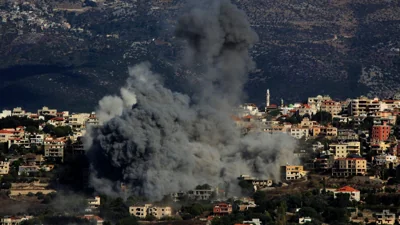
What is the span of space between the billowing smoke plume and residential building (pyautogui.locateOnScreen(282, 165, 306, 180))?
61cm

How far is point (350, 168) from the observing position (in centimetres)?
12788

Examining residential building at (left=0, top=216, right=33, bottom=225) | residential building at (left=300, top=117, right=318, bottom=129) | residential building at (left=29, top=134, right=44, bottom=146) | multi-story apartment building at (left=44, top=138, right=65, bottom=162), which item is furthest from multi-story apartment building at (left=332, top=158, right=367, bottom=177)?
residential building at (left=29, top=134, right=44, bottom=146)

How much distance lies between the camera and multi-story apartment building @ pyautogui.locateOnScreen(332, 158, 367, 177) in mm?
127594

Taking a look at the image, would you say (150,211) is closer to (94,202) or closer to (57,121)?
(94,202)

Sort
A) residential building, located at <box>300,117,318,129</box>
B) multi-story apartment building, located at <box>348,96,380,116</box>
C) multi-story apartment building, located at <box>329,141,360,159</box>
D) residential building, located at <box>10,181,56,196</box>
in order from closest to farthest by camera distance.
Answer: residential building, located at <box>10,181,56,196</box> → multi-story apartment building, located at <box>329,141,360,159</box> → residential building, located at <box>300,117,318,129</box> → multi-story apartment building, located at <box>348,96,380,116</box>

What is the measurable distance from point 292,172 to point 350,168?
3.52m

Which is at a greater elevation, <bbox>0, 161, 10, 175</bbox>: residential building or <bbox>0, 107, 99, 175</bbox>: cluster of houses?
<bbox>0, 107, 99, 175</bbox>: cluster of houses

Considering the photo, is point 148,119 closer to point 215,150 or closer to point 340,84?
point 215,150

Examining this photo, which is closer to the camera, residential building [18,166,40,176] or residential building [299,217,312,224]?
residential building [299,217,312,224]

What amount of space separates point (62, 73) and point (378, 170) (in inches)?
2917

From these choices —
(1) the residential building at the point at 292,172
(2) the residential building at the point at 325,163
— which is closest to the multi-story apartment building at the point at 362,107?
(2) the residential building at the point at 325,163

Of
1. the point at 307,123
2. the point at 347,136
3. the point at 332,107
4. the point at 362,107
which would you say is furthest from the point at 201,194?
the point at 332,107

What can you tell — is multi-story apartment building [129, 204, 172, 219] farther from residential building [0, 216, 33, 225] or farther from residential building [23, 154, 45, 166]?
residential building [23, 154, 45, 166]

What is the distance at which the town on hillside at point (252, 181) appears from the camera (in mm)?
117500
